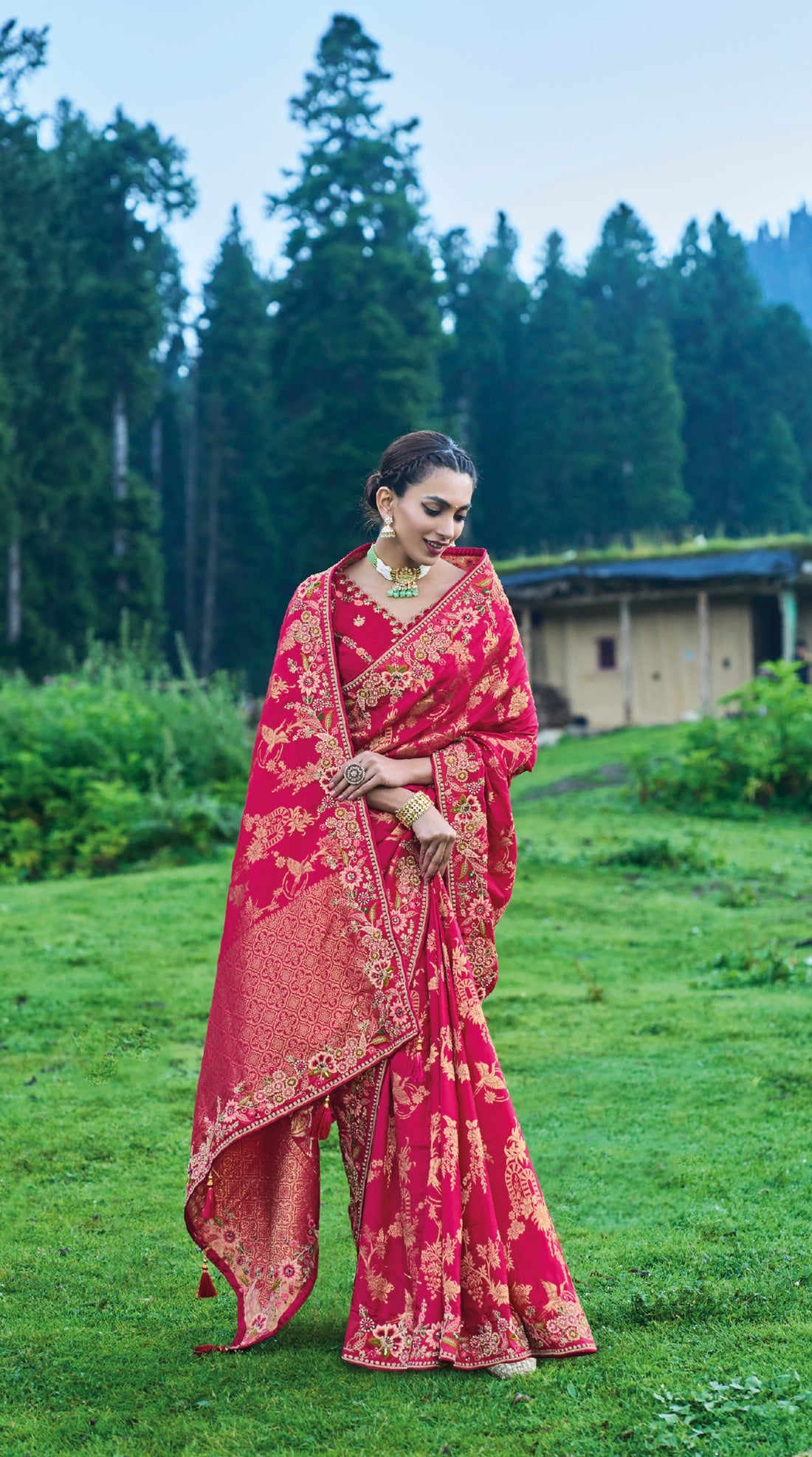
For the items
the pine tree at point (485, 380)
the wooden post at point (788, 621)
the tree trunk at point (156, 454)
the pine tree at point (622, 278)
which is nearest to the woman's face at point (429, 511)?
the wooden post at point (788, 621)

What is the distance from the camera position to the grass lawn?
2646mm

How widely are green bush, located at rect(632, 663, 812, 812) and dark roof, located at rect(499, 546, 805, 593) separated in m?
7.89

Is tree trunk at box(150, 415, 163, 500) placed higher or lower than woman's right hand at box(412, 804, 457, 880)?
higher

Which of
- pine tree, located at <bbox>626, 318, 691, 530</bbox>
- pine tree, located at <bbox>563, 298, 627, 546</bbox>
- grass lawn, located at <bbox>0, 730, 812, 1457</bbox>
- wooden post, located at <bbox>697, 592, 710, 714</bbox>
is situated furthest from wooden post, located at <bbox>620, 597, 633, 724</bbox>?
pine tree, located at <bbox>563, 298, 627, 546</bbox>

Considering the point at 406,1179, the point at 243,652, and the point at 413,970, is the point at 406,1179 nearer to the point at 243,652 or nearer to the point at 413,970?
the point at 413,970

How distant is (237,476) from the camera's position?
37625mm

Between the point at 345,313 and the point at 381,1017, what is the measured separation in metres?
30.2

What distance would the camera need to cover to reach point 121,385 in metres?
30.7

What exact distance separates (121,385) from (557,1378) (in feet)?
98.9

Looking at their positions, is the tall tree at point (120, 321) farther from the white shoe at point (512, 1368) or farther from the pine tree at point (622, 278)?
the white shoe at point (512, 1368)

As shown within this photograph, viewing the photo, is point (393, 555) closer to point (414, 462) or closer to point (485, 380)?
point (414, 462)

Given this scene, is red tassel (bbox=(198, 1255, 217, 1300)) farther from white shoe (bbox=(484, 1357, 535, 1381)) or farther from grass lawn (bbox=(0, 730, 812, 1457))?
→ white shoe (bbox=(484, 1357, 535, 1381))

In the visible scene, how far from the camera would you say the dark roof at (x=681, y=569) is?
20.4 meters

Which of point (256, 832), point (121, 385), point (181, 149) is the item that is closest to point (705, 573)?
point (121, 385)
